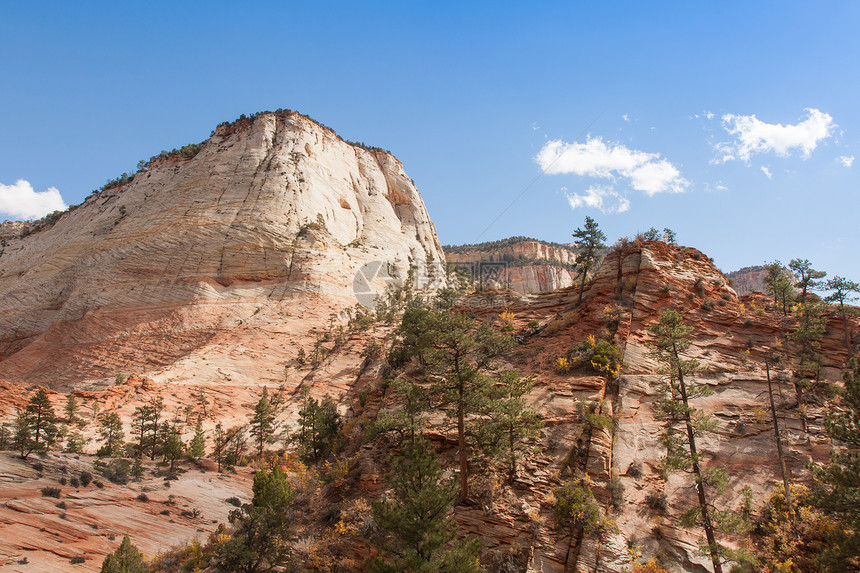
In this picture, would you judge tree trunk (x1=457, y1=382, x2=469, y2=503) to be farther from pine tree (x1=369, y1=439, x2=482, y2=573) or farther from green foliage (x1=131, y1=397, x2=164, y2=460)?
green foliage (x1=131, y1=397, x2=164, y2=460)

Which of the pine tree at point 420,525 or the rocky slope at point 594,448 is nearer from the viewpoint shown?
the pine tree at point 420,525

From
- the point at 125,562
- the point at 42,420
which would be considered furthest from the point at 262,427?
the point at 125,562

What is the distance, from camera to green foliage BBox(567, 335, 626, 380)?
918 inches

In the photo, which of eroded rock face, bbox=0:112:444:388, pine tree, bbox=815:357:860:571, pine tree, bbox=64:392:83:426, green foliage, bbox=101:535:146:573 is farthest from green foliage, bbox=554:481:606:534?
pine tree, bbox=64:392:83:426

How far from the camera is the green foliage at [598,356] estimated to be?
23.3 metres

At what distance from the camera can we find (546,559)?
15.6 metres

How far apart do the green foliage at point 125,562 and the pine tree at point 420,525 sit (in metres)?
10.1

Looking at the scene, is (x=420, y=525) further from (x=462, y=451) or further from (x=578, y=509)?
(x=578, y=509)

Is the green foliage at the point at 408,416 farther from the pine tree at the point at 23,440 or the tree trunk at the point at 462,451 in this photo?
the pine tree at the point at 23,440

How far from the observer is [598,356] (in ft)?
77.7

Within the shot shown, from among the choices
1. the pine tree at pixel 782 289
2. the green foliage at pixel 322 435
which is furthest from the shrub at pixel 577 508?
the pine tree at pixel 782 289

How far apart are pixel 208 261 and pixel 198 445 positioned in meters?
27.8

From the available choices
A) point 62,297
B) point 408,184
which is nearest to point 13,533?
point 62,297

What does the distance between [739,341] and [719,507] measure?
1106cm
